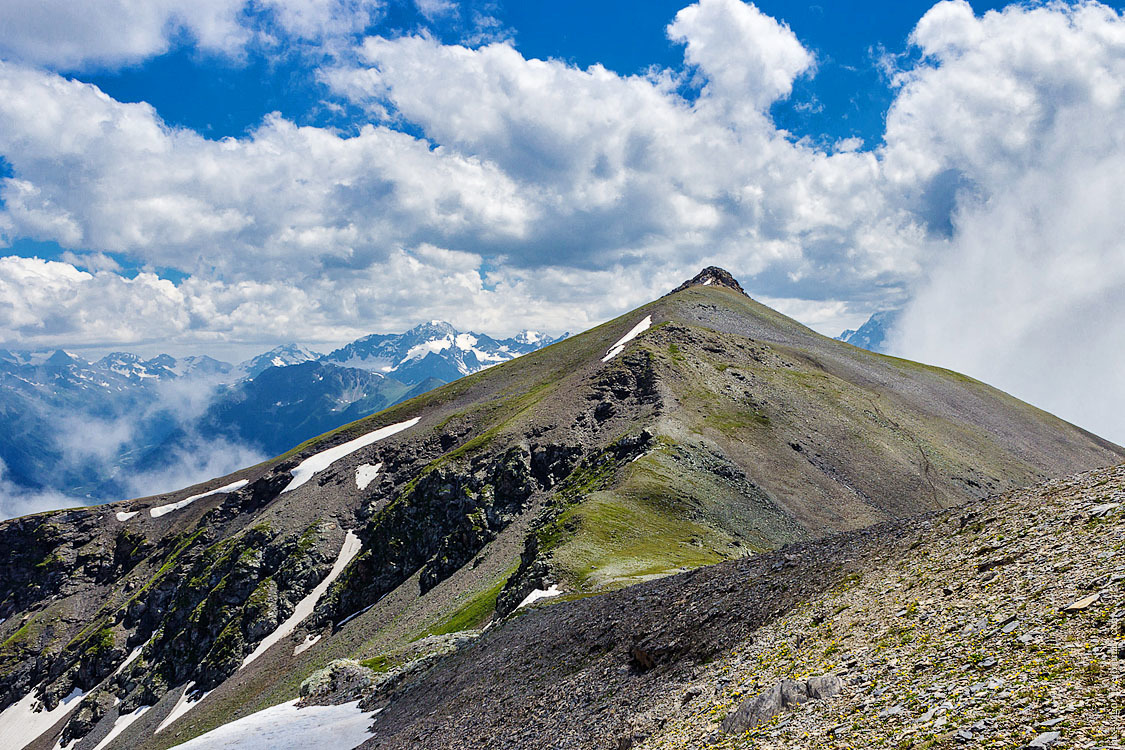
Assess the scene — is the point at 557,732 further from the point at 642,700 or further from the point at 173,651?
the point at 173,651

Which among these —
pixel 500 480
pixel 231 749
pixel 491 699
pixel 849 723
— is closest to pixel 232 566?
pixel 500 480

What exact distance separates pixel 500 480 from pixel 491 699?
251ft

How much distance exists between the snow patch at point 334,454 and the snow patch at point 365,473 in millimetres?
11993

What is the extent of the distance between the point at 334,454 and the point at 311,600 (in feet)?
168

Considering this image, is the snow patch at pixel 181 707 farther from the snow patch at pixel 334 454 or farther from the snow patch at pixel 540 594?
the snow patch at pixel 540 594

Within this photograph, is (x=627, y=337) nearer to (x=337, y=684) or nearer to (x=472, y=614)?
(x=472, y=614)

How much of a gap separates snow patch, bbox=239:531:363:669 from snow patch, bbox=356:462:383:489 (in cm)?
1456

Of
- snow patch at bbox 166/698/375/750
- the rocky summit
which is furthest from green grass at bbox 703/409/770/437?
snow patch at bbox 166/698/375/750

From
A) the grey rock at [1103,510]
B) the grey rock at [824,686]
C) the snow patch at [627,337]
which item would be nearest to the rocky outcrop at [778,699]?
the grey rock at [824,686]

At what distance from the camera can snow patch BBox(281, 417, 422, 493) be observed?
156 m

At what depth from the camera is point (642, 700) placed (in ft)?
73.2

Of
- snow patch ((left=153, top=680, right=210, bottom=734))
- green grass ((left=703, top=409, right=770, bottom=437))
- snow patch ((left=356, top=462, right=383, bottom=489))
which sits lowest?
snow patch ((left=153, top=680, right=210, bottom=734))

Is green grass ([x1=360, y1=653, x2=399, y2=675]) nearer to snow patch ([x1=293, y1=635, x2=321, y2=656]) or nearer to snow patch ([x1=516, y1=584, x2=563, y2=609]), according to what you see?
snow patch ([x1=516, y1=584, x2=563, y2=609])

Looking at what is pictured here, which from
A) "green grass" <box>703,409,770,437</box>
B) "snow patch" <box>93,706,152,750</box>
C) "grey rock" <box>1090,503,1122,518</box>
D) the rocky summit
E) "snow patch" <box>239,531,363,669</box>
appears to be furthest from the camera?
"snow patch" <box>93,706,152,750</box>
